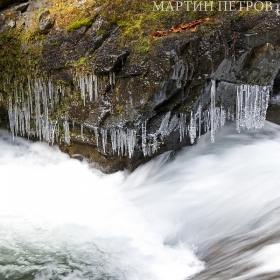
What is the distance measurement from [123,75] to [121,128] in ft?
2.56

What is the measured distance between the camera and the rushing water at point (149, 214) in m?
3.94

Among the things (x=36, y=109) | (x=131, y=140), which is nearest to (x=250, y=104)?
(x=131, y=140)

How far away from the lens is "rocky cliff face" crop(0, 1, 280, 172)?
5.21m

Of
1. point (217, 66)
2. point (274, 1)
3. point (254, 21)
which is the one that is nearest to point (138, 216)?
point (217, 66)

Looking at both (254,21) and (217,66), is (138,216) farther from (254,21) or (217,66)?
(254,21)

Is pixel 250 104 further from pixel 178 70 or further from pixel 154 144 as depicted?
pixel 154 144

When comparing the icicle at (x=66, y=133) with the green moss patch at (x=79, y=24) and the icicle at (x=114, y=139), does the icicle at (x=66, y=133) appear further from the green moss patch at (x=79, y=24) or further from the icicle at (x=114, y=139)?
the green moss patch at (x=79, y=24)

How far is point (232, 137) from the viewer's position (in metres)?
6.71

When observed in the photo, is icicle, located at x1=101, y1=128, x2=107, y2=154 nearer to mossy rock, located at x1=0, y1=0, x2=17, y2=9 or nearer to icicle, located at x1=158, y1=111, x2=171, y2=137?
icicle, located at x1=158, y1=111, x2=171, y2=137

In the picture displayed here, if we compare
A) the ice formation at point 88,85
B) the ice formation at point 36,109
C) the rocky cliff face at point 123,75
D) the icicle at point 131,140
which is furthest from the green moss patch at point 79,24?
the icicle at point 131,140

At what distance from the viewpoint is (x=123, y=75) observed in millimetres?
5293

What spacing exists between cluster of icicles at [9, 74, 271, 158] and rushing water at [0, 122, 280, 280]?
0.46 metres

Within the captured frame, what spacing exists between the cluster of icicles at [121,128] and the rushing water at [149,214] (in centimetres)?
46

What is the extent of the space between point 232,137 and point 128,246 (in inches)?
128
